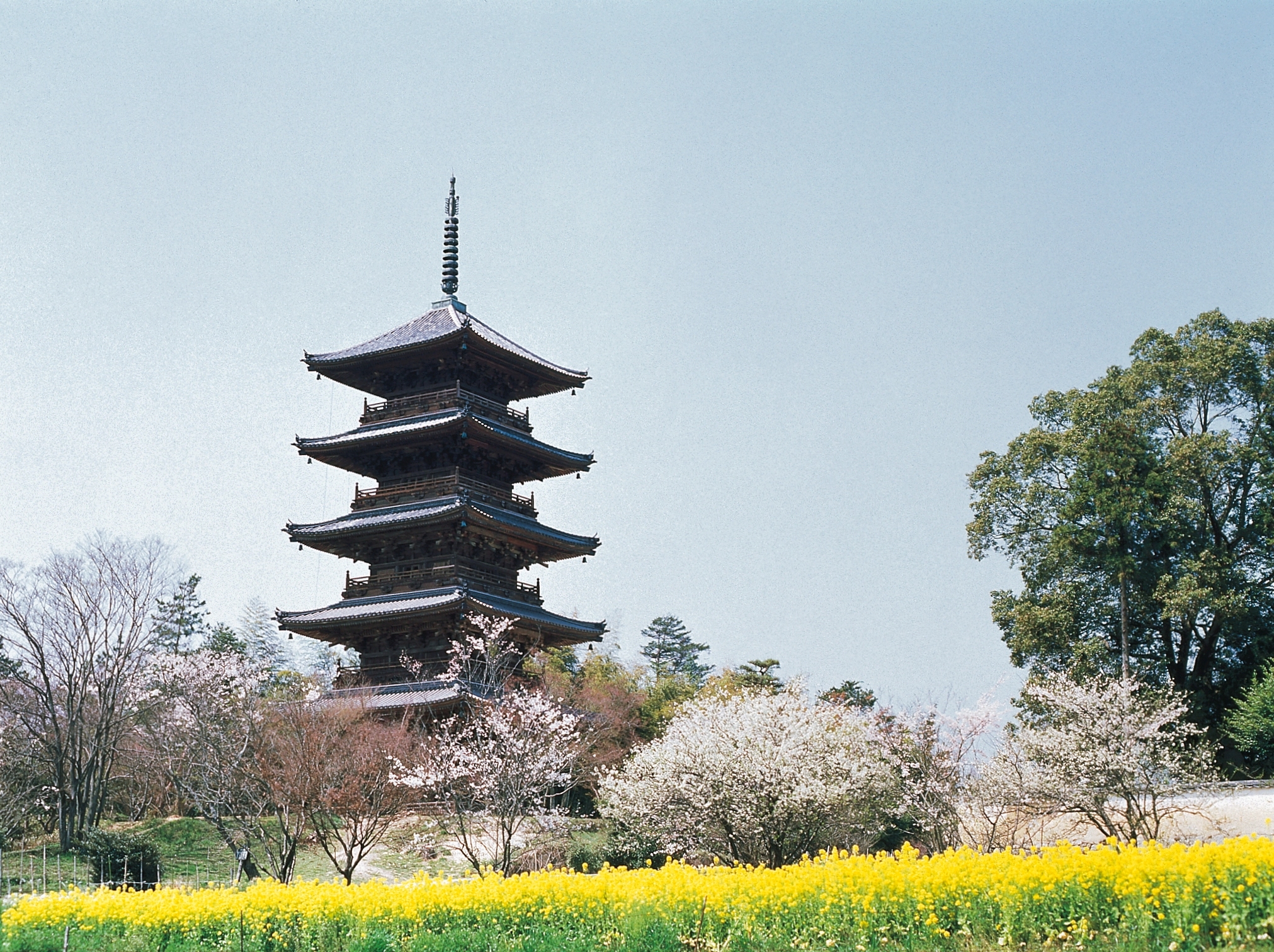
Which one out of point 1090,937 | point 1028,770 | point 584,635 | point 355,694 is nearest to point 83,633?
point 355,694

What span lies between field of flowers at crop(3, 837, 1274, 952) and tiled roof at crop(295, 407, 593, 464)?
76.6 ft

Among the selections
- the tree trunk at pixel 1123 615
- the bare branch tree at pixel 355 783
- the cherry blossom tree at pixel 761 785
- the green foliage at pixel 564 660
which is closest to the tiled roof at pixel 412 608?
the bare branch tree at pixel 355 783

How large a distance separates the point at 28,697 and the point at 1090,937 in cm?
3653

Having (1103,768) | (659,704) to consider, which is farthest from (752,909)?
(659,704)

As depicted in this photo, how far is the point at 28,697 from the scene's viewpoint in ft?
125

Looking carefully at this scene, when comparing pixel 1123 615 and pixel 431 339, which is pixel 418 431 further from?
pixel 1123 615

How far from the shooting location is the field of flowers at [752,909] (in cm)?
964

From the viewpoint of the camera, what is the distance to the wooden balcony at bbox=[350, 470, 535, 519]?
37.8 metres

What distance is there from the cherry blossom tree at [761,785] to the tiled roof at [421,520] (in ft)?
43.3

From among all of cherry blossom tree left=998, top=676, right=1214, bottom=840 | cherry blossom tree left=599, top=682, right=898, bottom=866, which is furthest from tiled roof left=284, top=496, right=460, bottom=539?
cherry blossom tree left=998, top=676, right=1214, bottom=840

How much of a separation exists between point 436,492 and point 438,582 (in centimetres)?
312

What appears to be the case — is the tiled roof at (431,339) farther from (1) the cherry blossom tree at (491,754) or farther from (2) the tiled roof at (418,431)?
(1) the cherry blossom tree at (491,754)

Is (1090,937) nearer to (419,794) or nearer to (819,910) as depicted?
(819,910)

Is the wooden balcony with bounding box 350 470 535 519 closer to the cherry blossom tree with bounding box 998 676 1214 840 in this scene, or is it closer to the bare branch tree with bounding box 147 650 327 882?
the bare branch tree with bounding box 147 650 327 882
